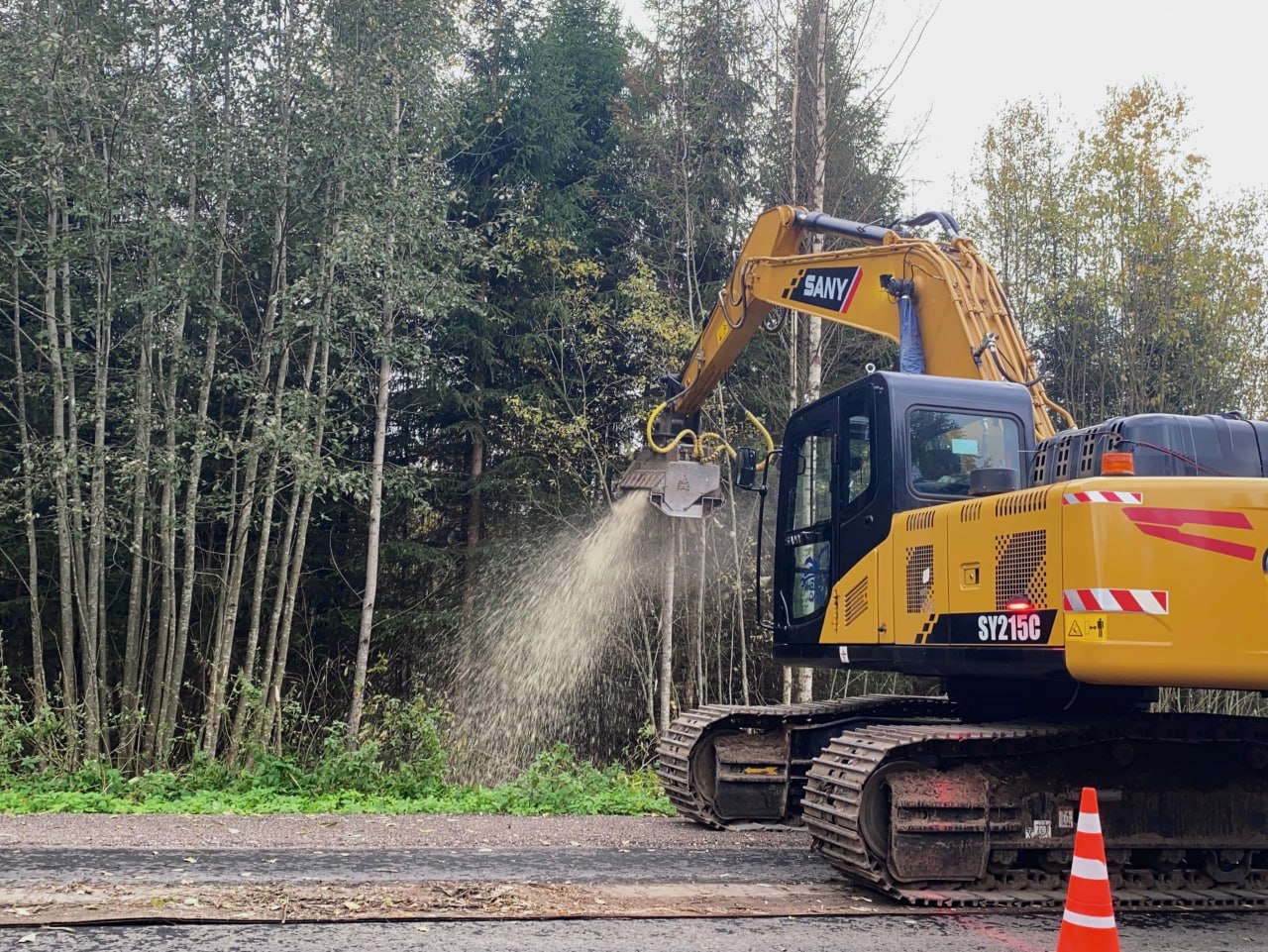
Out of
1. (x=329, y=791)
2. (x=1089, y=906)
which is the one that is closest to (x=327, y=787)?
(x=329, y=791)

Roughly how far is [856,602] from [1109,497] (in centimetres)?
186

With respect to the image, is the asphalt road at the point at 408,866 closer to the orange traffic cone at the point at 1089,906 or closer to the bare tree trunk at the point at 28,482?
the orange traffic cone at the point at 1089,906

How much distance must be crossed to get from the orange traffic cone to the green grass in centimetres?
483

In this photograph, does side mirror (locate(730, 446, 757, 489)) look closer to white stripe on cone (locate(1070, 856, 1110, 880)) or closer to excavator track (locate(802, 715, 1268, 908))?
excavator track (locate(802, 715, 1268, 908))

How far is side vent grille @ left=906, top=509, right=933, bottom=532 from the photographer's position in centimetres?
613

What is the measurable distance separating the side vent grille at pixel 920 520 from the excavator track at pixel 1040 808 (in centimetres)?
104

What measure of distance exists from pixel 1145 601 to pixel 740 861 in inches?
108

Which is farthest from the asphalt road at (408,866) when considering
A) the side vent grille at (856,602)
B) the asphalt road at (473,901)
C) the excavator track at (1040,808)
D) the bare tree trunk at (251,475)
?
the bare tree trunk at (251,475)

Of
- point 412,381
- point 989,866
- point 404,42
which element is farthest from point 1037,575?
point 412,381

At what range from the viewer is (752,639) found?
1723 centimetres

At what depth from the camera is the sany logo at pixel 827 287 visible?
340 inches

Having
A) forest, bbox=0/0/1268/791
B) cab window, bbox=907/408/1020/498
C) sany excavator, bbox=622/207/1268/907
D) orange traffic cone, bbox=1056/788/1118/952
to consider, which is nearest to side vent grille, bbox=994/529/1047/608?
sany excavator, bbox=622/207/1268/907

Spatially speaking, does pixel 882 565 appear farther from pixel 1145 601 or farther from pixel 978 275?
pixel 978 275

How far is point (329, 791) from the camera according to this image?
393 inches
